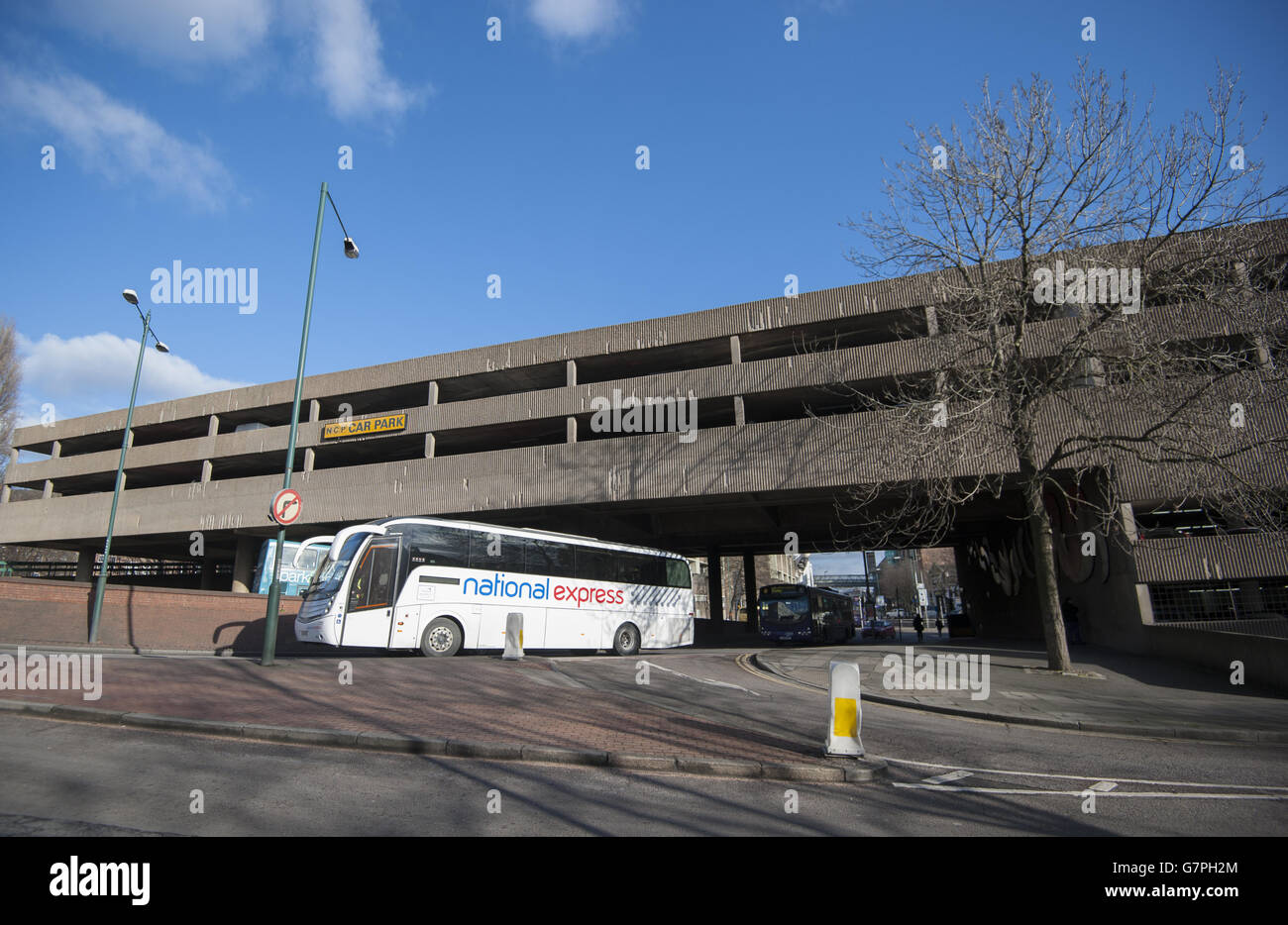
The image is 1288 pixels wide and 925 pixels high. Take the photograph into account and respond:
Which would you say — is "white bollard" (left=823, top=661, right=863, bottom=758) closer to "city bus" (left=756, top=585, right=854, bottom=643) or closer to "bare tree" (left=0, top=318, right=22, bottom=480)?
"city bus" (left=756, top=585, right=854, bottom=643)

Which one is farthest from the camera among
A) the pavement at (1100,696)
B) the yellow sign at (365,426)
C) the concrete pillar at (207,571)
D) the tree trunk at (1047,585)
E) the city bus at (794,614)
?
the concrete pillar at (207,571)

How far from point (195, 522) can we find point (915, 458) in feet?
119

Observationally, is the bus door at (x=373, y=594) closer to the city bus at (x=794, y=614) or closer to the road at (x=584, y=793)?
the road at (x=584, y=793)

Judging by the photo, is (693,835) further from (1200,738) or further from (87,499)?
(87,499)

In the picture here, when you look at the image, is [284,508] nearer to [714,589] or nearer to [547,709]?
[547,709]

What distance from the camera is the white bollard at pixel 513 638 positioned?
50.6 feet

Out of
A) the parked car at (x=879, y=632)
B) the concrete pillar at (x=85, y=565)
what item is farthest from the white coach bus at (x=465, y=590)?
the concrete pillar at (x=85, y=565)

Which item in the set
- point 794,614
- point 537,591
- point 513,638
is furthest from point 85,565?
point 794,614

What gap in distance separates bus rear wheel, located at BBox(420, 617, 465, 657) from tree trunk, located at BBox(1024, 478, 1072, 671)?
44.1ft

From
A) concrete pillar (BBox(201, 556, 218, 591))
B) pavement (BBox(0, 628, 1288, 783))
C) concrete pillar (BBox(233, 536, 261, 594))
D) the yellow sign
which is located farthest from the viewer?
concrete pillar (BBox(201, 556, 218, 591))

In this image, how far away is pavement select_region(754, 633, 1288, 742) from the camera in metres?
Answer: 9.23

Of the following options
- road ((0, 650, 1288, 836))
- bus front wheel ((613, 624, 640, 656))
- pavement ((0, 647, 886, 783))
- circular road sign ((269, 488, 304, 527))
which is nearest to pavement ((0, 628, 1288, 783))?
pavement ((0, 647, 886, 783))

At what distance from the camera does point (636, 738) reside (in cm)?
718

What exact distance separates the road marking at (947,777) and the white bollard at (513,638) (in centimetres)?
1077
